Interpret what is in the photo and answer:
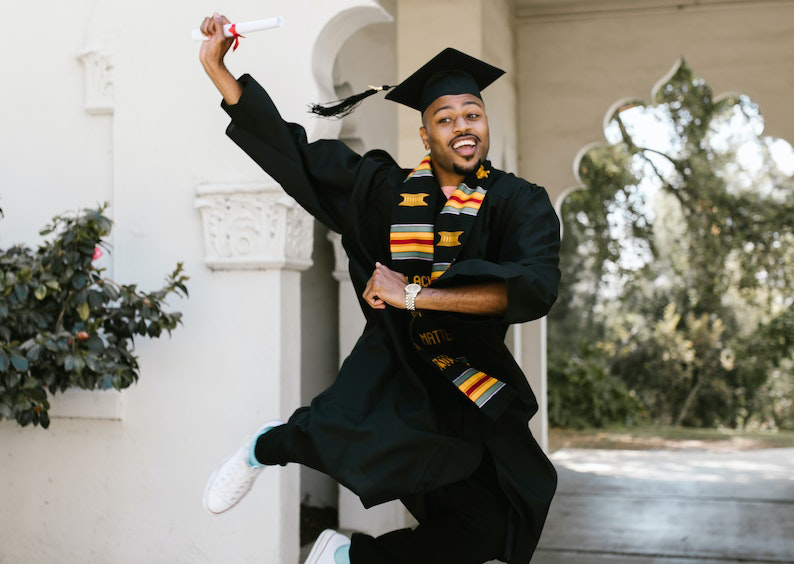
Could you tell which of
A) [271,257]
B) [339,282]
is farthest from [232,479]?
[339,282]

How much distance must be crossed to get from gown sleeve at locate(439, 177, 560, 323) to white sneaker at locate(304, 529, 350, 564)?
968 mm

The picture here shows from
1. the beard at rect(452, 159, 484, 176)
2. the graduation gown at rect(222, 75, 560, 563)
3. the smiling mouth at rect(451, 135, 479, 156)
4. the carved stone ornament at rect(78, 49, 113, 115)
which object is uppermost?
the carved stone ornament at rect(78, 49, 113, 115)

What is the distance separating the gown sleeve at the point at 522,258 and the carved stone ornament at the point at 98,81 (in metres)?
2.67

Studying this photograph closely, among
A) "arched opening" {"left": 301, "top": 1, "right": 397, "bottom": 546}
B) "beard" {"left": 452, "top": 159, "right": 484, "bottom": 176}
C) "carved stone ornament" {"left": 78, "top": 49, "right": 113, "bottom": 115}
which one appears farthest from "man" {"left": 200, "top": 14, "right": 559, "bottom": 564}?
"arched opening" {"left": 301, "top": 1, "right": 397, "bottom": 546}

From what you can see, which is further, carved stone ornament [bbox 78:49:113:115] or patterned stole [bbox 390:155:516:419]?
carved stone ornament [bbox 78:49:113:115]

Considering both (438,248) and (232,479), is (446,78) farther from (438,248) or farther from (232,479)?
(232,479)

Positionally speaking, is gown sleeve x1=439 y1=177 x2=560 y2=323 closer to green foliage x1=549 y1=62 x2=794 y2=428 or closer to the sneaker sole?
the sneaker sole

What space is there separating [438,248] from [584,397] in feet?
34.7

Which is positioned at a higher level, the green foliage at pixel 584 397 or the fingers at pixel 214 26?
the fingers at pixel 214 26

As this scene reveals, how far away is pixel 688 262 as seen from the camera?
16.0 metres

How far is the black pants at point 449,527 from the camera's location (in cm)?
296

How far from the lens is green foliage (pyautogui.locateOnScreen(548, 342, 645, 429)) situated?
12.8 metres

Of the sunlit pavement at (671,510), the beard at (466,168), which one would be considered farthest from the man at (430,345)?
the sunlit pavement at (671,510)

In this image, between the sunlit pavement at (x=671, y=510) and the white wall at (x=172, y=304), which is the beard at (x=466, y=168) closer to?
the white wall at (x=172, y=304)
